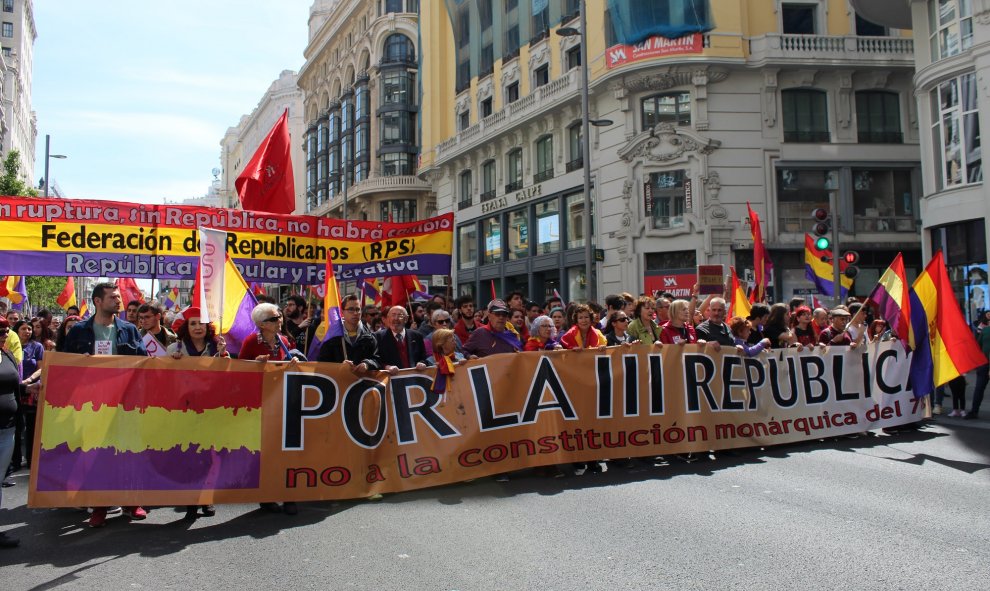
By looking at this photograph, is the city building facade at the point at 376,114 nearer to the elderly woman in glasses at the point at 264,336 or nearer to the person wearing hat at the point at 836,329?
the person wearing hat at the point at 836,329

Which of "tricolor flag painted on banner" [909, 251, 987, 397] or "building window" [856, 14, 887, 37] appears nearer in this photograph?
"tricolor flag painted on banner" [909, 251, 987, 397]

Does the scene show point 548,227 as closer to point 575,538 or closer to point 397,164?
point 397,164

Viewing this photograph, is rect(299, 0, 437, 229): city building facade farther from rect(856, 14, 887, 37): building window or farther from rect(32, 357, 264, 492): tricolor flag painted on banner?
rect(32, 357, 264, 492): tricolor flag painted on banner

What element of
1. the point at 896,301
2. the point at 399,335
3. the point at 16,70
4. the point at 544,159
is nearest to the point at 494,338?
the point at 399,335

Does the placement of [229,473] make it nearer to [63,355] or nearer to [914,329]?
[63,355]

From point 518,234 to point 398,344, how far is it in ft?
87.7

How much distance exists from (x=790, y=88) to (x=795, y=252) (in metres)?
5.66

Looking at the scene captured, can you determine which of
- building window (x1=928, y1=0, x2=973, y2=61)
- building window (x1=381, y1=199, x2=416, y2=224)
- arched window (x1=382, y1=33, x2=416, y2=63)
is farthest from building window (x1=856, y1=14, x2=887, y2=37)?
arched window (x1=382, y1=33, x2=416, y2=63)

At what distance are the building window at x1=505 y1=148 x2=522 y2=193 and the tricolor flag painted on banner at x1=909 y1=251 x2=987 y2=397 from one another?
25271mm

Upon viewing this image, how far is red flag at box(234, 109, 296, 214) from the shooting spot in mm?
10562

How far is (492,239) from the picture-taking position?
36438 mm

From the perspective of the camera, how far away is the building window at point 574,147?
98.3 ft

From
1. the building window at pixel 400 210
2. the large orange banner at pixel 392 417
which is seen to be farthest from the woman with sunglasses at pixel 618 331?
the building window at pixel 400 210

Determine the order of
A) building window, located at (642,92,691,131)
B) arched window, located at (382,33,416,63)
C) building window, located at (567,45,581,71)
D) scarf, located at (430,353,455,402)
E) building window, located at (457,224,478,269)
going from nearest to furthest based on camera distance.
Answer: scarf, located at (430,353,455,402) < building window, located at (642,92,691,131) < building window, located at (567,45,581,71) < building window, located at (457,224,478,269) < arched window, located at (382,33,416,63)
